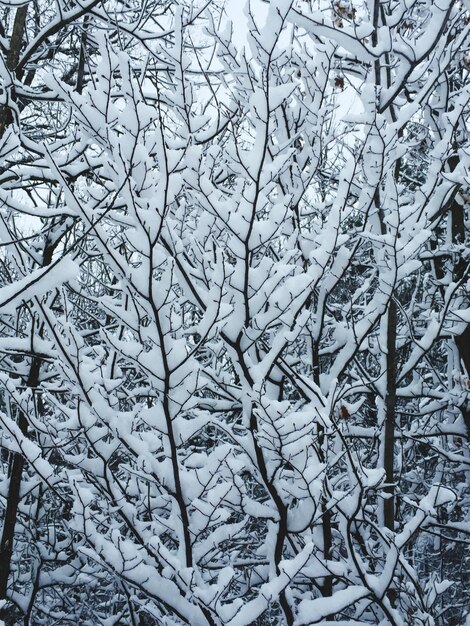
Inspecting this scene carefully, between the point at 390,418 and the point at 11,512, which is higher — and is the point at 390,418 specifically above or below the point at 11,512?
below

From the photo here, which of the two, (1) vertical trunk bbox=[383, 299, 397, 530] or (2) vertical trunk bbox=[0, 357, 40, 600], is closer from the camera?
(1) vertical trunk bbox=[383, 299, 397, 530]

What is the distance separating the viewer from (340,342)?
2836 millimetres

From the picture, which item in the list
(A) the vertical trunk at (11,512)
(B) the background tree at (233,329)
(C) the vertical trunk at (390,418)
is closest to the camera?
(B) the background tree at (233,329)

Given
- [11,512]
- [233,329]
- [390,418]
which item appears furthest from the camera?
[11,512]

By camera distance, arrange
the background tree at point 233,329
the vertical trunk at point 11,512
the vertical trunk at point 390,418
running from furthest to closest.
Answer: the vertical trunk at point 11,512
the vertical trunk at point 390,418
the background tree at point 233,329

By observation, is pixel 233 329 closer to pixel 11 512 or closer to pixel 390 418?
pixel 390 418

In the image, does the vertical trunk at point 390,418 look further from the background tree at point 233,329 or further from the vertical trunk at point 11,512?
the vertical trunk at point 11,512

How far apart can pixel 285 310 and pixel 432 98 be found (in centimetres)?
325

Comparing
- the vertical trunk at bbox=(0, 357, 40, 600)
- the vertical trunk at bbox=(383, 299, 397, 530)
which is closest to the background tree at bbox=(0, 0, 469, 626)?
the vertical trunk at bbox=(383, 299, 397, 530)

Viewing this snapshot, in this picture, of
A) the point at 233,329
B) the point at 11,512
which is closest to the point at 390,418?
the point at 233,329

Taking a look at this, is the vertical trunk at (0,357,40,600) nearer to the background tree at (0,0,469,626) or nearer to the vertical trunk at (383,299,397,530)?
the background tree at (0,0,469,626)

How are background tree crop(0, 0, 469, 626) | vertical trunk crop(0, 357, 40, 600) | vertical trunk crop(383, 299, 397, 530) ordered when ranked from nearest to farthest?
1. background tree crop(0, 0, 469, 626)
2. vertical trunk crop(383, 299, 397, 530)
3. vertical trunk crop(0, 357, 40, 600)

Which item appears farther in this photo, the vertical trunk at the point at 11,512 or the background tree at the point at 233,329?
the vertical trunk at the point at 11,512

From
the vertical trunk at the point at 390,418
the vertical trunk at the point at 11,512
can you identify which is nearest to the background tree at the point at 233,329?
the vertical trunk at the point at 390,418
